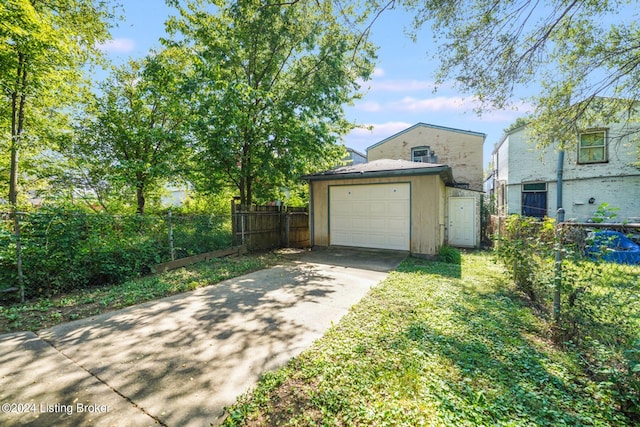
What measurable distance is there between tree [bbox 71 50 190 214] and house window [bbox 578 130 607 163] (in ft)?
52.2

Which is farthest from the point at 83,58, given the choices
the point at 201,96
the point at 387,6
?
the point at 387,6

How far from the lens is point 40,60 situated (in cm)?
694

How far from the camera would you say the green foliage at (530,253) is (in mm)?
3564

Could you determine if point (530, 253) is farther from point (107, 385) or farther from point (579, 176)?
point (579, 176)

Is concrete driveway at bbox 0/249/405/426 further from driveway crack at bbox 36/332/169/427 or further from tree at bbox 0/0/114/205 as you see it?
tree at bbox 0/0/114/205

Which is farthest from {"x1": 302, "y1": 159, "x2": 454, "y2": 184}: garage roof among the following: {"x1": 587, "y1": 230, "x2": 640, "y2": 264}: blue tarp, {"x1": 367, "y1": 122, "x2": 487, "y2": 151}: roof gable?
{"x1": 367, "y1": 122, "x2": 487, "y2": 151}: roof gable

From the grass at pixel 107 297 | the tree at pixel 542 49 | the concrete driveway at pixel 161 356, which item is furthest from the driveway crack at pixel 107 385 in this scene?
the tree at pixel 542 49

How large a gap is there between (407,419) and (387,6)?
681 cm

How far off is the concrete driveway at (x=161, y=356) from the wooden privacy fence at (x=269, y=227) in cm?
392

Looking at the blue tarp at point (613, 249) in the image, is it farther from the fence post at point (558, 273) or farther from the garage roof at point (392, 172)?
the garage roof at point (392, 172)

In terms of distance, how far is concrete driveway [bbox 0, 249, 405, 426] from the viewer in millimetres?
1956

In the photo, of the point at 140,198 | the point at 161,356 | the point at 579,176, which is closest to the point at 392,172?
the point at 161,356

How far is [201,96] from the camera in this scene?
26.1 feet

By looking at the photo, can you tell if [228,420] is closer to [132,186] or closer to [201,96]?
[201,96]
